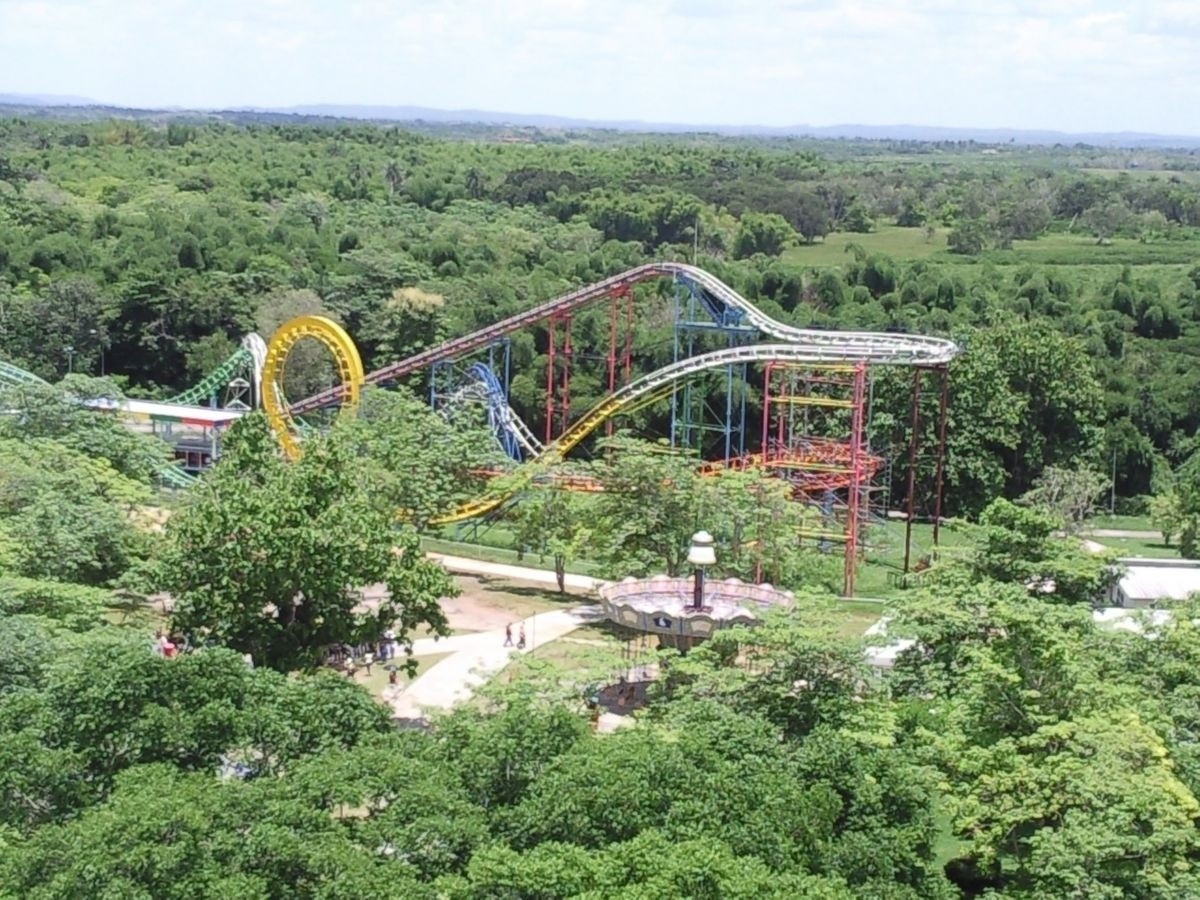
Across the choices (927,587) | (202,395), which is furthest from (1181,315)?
(927,587)

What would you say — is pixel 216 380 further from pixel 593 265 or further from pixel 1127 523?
pixel 1127 523

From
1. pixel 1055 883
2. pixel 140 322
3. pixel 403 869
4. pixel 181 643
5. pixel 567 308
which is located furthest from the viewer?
pixel 140 322

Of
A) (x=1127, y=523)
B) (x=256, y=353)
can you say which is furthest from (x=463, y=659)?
(x=1127, y=523)

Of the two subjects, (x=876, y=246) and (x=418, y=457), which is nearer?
(x=418, y=457)

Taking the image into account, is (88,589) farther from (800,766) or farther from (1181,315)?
(1181,315)

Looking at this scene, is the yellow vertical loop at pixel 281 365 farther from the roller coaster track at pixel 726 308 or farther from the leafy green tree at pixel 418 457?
the leafy green tree at pixel 418 457

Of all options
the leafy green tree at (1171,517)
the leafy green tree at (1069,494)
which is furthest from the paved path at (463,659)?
the leafy green tree at (1171,517)
